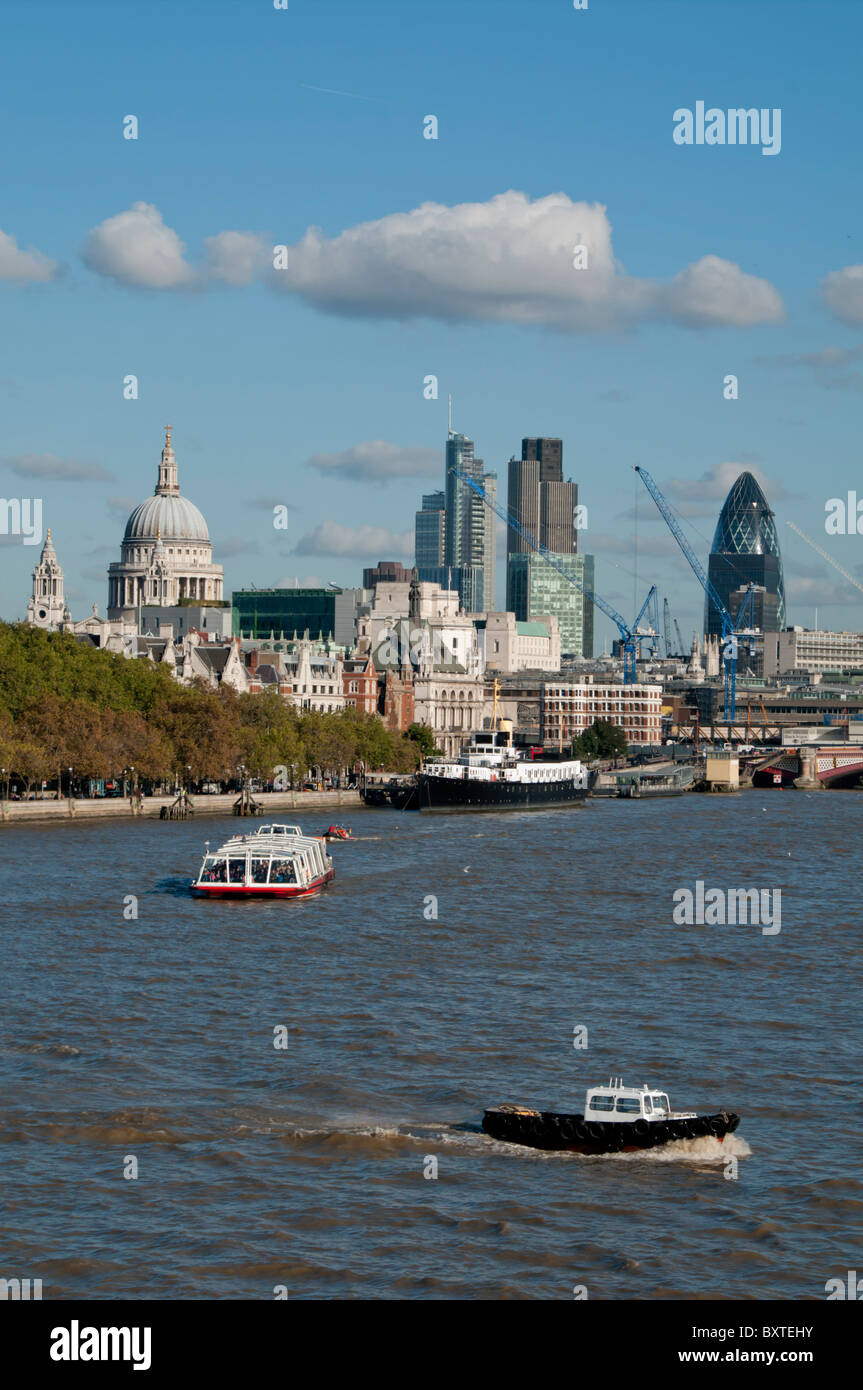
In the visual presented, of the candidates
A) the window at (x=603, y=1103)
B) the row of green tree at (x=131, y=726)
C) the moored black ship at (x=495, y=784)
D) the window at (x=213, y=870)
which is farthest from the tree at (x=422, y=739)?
the window at (x=603, y=1103)

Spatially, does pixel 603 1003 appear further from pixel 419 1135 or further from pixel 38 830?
pixel 38 830

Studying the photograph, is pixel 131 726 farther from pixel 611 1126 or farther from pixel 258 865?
pixel 611 1126

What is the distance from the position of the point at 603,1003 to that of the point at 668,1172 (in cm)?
1292

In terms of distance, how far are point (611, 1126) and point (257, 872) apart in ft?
121

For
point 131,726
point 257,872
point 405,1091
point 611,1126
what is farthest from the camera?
point 131,726

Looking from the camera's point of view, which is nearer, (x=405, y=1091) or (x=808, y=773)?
(x=405, y=1091)

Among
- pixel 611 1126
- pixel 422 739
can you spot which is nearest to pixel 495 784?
pixel 422 739

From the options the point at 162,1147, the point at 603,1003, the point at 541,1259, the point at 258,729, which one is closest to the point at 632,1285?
the point at 541,1259

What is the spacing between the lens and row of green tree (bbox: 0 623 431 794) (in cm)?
10194

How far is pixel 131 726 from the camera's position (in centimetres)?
10731

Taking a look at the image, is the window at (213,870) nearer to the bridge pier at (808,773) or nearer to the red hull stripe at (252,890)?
the red hull stripe at (252,890)

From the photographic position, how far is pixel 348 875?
72.6m

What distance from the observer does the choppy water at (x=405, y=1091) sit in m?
24.5

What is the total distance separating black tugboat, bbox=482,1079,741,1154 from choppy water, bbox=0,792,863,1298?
0.27 meters
